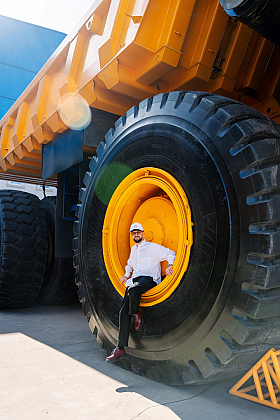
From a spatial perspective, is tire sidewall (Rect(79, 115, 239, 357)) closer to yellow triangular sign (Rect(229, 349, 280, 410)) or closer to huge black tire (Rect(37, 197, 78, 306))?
yellow triangular sign (Rect(229, 349, 280, 410))

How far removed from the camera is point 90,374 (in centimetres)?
264

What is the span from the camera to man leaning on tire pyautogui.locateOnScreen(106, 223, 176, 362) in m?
2.59

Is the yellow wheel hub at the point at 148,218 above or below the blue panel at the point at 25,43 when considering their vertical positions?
below

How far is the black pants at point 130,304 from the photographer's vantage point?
2.58 meters

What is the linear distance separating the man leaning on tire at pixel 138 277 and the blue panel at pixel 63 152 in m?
1.52

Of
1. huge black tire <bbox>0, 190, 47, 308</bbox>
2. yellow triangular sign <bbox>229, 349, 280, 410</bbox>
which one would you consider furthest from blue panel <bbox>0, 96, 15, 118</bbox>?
yellow triangular sign <bbox>229, 349, 280, 410</bbox>

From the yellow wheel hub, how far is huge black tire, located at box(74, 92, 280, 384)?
0.09 meters

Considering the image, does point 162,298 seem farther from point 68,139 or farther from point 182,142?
point 68,139

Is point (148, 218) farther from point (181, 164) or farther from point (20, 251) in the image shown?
point (20, 251)

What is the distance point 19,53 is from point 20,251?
1348 cm

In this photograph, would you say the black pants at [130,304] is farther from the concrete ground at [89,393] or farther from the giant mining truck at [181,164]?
the concrete ground at [89,393]

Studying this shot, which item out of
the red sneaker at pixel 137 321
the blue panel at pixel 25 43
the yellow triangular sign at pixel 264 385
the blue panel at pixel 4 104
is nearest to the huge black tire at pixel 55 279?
the red sneaker at pixel 137 321

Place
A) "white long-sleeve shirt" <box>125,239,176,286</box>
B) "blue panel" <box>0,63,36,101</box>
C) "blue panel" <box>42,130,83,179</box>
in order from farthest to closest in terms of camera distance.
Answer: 1. "blue panel" <box>0,63,36,101</box>
2. "blue panel" <box>42,130,83,179</box>
3. "white long-sleeve shirt" <box>125,239,176,286</box>

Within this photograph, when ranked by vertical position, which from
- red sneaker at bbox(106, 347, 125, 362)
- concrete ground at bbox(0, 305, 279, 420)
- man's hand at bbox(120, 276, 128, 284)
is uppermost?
man's hand at bbox(120, 276, 128, 284)
